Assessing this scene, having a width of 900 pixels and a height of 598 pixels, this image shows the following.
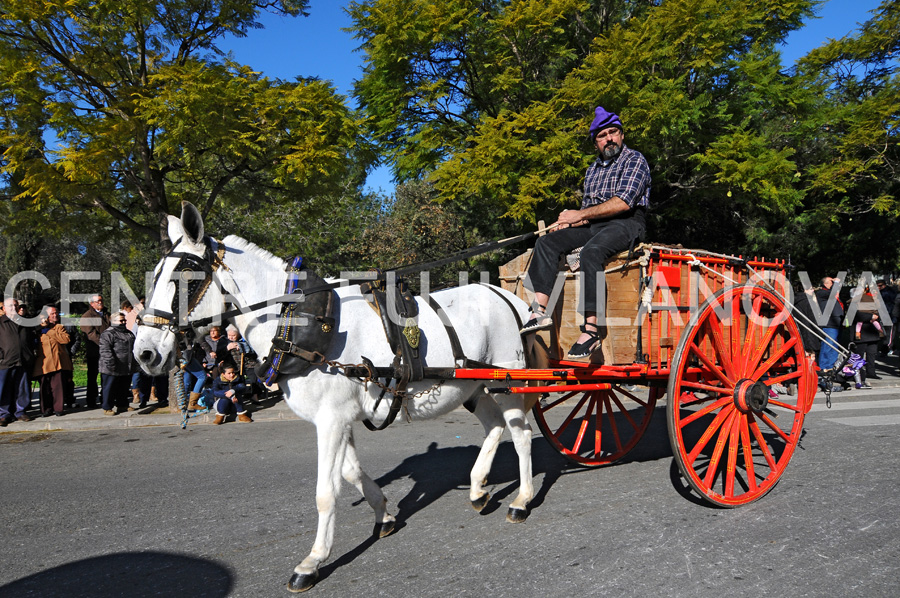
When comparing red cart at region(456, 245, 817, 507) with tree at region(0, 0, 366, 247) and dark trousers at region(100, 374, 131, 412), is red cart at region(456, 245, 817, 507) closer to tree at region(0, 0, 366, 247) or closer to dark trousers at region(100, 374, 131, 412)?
tree at region(0, 0, 366, 247)

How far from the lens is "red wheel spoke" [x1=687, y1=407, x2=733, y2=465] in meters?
4.32

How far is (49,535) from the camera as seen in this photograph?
4.37 m

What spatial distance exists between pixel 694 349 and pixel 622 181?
1.37m

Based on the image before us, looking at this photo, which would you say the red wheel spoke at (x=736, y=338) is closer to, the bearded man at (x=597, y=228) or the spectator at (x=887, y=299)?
the bearded man at (x=597, y=228)

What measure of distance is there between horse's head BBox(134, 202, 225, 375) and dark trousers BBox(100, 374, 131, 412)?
739cm

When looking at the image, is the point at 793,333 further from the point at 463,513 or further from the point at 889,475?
the point at 463,513

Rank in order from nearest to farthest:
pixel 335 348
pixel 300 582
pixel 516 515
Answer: pixel 300 582 < pixel 335 348 < pixel 516 515

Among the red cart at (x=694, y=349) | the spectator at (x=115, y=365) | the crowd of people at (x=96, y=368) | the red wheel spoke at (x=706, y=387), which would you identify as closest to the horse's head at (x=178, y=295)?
the red cart at (x=694, y=349)

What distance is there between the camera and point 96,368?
10.6 metres

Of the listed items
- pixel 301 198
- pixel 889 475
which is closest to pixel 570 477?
pixel 889 475

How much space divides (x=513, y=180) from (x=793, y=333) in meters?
7.20

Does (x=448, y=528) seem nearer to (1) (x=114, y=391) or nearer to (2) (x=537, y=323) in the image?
(2) (x=537, y=323)

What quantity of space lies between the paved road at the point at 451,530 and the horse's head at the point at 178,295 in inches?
54.1

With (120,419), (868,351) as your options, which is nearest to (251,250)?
(120,419)
